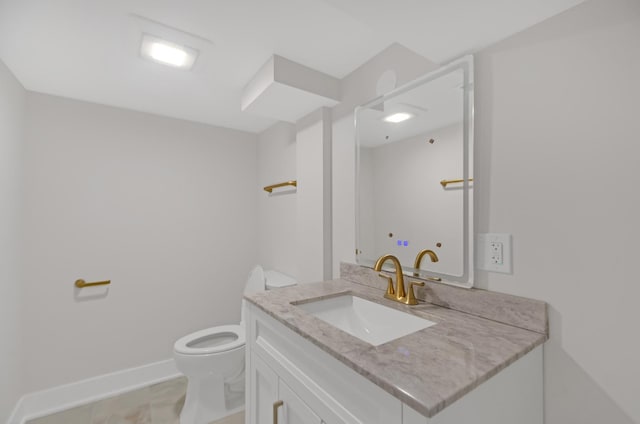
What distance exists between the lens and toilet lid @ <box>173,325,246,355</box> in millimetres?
1781

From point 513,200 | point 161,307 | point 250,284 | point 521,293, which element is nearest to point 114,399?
point 161,307

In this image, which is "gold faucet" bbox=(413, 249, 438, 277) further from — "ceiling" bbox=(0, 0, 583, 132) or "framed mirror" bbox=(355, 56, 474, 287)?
"ceiling" bbox=(0, 0, 583, 132)

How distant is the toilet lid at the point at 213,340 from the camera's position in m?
1.78

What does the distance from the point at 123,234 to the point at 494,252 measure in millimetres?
2488

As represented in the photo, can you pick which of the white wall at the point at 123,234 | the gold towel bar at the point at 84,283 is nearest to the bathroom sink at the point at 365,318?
the white wall at the point at 123,234

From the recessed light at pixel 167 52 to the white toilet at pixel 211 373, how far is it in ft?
5.63

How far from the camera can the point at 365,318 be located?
4.13ft

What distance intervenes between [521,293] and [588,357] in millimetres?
218

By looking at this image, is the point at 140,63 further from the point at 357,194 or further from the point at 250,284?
the point at 250,284

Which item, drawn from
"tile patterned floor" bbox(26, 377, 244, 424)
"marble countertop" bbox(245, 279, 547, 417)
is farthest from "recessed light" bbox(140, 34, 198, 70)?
"tile patterned floor" bbox(26, 377, 244, 424)

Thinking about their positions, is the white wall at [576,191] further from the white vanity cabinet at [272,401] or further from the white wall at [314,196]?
the white wall at [314,196]

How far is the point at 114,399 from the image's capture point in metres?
2.02

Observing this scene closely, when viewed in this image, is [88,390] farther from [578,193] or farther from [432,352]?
[578,193]

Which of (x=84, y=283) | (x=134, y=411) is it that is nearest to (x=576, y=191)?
(x=134, y=411)
